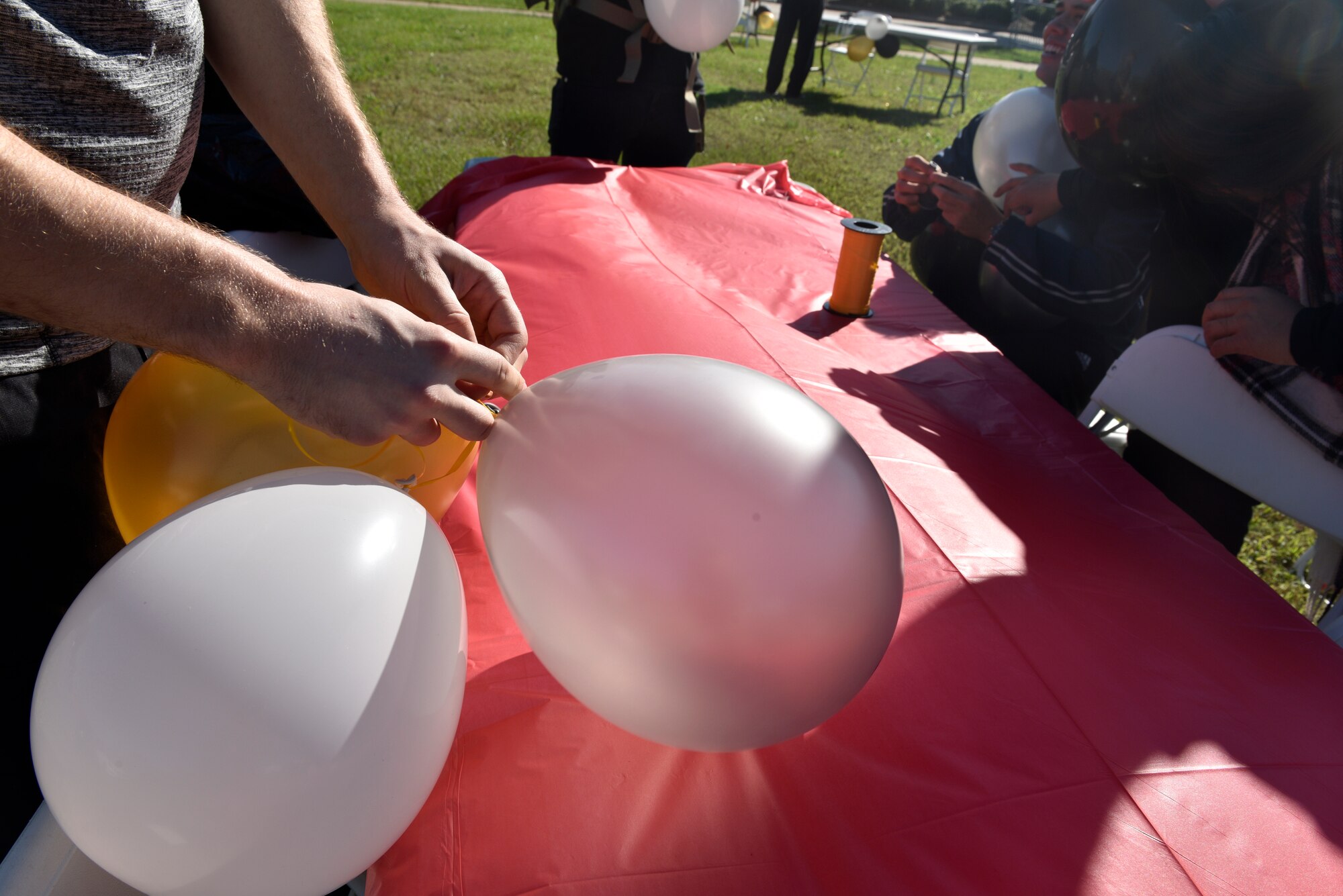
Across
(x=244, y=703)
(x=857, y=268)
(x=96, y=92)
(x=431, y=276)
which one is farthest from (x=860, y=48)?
(x=244, y=703)

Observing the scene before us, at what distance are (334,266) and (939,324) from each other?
1.60 m

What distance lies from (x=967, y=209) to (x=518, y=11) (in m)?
9.81

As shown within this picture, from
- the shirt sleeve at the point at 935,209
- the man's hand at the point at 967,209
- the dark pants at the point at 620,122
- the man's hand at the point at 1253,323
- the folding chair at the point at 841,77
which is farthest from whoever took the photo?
the folding chair at the point at 841,77

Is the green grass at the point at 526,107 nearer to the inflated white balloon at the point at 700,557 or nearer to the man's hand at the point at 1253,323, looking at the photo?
the man's hand at the point at 1253,323

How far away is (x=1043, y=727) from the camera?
81 cm

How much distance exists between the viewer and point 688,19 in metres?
2.46

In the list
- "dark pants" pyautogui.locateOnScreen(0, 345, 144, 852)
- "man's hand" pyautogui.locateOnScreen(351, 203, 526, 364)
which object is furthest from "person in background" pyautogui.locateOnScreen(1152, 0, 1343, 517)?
"dark pants" pyautogui.locateOnScreen(0, 345, 144, 852)

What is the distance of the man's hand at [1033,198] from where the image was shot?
1878mm

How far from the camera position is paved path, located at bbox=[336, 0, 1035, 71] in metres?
9.28

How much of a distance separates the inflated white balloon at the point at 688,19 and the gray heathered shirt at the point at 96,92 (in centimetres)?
187

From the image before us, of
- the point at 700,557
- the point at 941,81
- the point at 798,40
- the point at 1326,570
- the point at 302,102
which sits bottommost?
the point at 1326,570

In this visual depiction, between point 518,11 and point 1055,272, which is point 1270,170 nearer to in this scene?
point 1055,272

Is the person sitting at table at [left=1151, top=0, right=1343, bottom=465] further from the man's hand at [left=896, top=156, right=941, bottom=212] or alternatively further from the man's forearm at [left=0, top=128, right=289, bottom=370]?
the man's forearm at [left=0, top=128, right=289, bottom=370]

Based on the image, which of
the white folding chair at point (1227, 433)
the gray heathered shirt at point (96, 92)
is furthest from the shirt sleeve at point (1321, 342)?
the gray heathered shirt at point (96, 92)
